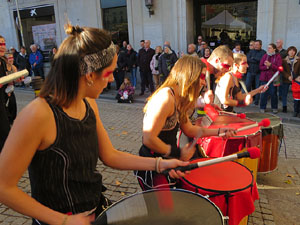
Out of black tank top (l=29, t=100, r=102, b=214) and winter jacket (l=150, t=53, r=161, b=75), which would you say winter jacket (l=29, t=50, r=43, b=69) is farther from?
black tank top (l=29, t=100, r=102, b=214)

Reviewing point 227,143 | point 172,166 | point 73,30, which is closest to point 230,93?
point 227,143

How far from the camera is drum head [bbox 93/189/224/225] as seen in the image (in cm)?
151

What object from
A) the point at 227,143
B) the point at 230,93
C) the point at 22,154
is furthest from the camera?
the point at 230,93

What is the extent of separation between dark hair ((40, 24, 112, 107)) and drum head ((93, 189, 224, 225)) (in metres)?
0.68

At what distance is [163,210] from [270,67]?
7.13m

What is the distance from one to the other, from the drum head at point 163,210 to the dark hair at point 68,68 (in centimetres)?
68

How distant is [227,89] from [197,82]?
168 centimetres

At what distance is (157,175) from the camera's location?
219 centimetres

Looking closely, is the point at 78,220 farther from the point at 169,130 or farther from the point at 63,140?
the point at 169,130

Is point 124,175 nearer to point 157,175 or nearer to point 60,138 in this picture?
point 157,175

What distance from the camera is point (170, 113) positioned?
7.41 ft

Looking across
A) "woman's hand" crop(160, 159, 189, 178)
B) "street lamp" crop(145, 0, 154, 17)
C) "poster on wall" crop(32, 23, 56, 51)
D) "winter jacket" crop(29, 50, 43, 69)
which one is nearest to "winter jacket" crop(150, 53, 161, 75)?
"street lamp" crop(145, 0, 154, 17)

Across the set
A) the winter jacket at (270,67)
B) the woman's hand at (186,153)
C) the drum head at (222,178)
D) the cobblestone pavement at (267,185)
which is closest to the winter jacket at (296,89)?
the winter jacket at (270,67)

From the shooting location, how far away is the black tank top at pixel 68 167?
126 cm
